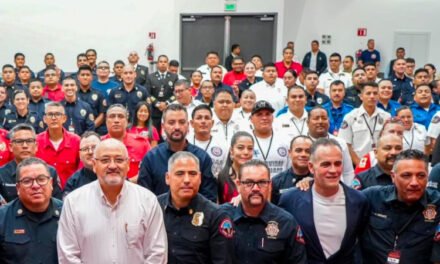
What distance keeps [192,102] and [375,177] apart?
3376mm

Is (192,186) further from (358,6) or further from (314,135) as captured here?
(358,6)

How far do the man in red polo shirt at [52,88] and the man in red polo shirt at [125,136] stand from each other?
3.09m

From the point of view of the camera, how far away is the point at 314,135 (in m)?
4.61

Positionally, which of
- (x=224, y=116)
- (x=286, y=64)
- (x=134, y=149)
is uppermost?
(x=286, y=64)

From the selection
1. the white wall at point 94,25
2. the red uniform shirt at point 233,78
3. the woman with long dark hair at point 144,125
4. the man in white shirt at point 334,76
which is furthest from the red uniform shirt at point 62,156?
the white wall at point 94,25

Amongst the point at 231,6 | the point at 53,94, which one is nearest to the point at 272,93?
the point at 53,94

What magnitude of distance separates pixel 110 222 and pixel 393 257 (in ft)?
5.90

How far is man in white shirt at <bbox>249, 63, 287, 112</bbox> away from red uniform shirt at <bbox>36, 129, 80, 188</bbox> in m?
3.41

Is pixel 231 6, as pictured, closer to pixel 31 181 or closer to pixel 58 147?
pixel 58 147

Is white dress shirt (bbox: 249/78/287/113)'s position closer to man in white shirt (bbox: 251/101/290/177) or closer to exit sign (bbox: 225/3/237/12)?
man in white shirt (bbox: 251/101/290/177)

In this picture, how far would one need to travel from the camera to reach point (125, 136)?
4.95 meters

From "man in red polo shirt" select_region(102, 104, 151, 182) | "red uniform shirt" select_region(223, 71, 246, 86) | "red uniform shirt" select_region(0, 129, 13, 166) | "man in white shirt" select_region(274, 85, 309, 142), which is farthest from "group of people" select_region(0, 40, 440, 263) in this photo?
"red uniform shirt" select_region(223, 71, 246, 86)

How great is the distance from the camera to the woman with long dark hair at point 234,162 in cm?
393

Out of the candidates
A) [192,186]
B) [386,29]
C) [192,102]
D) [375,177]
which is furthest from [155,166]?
[386,29]
